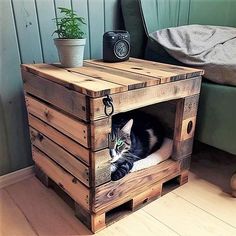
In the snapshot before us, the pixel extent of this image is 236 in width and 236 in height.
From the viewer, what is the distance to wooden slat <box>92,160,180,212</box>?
80cm

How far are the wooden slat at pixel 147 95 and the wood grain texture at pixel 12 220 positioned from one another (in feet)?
1.52

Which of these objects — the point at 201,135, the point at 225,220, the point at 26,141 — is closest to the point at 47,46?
the point at 26,141

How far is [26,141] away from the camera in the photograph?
1.10m

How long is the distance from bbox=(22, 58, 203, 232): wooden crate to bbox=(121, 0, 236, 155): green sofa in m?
0.07

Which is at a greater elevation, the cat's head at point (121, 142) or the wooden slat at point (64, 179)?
the cat's head at point (121, 142)

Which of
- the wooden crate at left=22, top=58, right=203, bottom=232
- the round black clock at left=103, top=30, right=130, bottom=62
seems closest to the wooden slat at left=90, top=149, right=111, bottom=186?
the wooden crate at left=22, top=58, right=203, bottom=232

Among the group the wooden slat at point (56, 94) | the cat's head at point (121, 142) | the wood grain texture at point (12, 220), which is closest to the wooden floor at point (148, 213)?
the wood grain texture at point (12, 220)

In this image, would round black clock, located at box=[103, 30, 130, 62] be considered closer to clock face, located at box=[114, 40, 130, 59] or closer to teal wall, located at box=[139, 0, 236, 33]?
clock face, located at box=[114, 40, 130, 59]

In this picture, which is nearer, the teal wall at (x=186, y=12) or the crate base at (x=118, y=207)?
the crate base at (x=118, y=207)

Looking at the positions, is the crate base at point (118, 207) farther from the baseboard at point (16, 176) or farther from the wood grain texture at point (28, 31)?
the wood grain texture at point (28, 31)

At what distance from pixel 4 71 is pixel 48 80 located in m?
0.27

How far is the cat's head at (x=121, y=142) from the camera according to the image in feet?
2.85

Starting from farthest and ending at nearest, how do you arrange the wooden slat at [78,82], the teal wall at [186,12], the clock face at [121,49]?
the teal wall at [186,12]
the clock face at [121,49]
the wooden slat at [78,82]

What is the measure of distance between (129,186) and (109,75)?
378 mm
